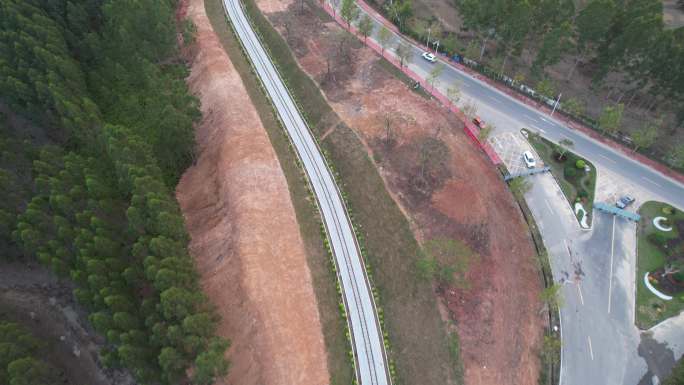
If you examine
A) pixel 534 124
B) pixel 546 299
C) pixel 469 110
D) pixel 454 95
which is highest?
pixel 454 95

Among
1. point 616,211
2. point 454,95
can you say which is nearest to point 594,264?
point 616,211

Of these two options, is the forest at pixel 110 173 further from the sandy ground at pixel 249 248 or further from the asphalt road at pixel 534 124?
the asphalt road at pixel 534 124

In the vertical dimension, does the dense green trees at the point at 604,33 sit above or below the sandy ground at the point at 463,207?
above

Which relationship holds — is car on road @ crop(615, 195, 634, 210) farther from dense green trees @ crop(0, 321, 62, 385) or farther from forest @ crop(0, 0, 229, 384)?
dense green trees @ crop(0, 321, 62, 385)

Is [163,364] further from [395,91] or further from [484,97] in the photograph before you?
[484,97]

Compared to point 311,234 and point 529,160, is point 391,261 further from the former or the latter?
point 529,160

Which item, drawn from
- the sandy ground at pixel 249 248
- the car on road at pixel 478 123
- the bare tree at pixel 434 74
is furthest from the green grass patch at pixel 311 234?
the car on road at pixel 478 123

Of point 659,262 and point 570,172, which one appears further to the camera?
point 570,172

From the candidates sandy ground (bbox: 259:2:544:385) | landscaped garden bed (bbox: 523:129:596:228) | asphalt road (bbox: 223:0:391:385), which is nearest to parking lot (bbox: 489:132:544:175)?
landscaped garden bed (bbox: 523:129:596:228)
